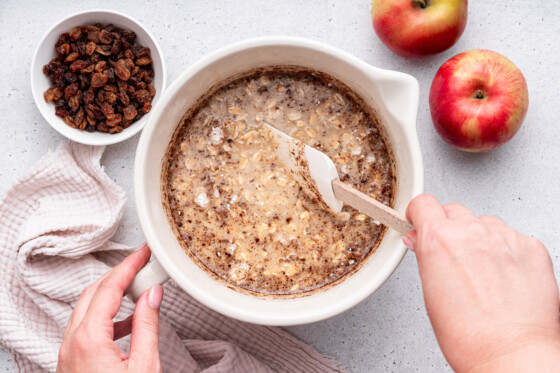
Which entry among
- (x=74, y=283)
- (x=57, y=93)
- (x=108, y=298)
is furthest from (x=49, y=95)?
(x=108, y=298)

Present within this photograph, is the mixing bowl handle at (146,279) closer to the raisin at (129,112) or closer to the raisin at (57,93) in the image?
the raisin at (129,112)

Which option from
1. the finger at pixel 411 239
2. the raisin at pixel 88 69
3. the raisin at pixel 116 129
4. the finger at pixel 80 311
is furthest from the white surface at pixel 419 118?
the finger at pixel 411 239

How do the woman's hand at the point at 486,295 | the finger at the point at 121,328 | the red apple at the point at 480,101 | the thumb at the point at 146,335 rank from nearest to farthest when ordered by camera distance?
the woman's hand at the point at 486,295, the thumb at the point at 146,335, the finger at the point at 121,328, the red apple at the point at 480,101

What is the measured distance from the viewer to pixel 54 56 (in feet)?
3.73

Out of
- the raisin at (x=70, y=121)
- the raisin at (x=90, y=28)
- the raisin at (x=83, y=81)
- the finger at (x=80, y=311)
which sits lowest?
the finger at (x=80, y=311)

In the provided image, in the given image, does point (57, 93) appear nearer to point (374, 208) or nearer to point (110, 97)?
point (110, 97)

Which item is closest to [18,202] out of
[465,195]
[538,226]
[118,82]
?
[118,82]

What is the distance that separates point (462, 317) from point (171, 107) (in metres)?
0.59

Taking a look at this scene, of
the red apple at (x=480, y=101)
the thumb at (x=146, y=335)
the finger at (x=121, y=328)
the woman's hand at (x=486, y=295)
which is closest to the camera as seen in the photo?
the woman's hand at (x=486, y=295)

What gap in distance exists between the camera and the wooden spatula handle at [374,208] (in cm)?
79

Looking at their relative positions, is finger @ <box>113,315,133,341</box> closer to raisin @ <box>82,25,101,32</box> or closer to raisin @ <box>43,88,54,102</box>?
raisin @ <box>43,88,54,102</box>

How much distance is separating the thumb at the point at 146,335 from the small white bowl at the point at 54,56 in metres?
0.39

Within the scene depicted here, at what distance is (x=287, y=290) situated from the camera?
103 cm

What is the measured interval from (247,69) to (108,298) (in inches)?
19.4
